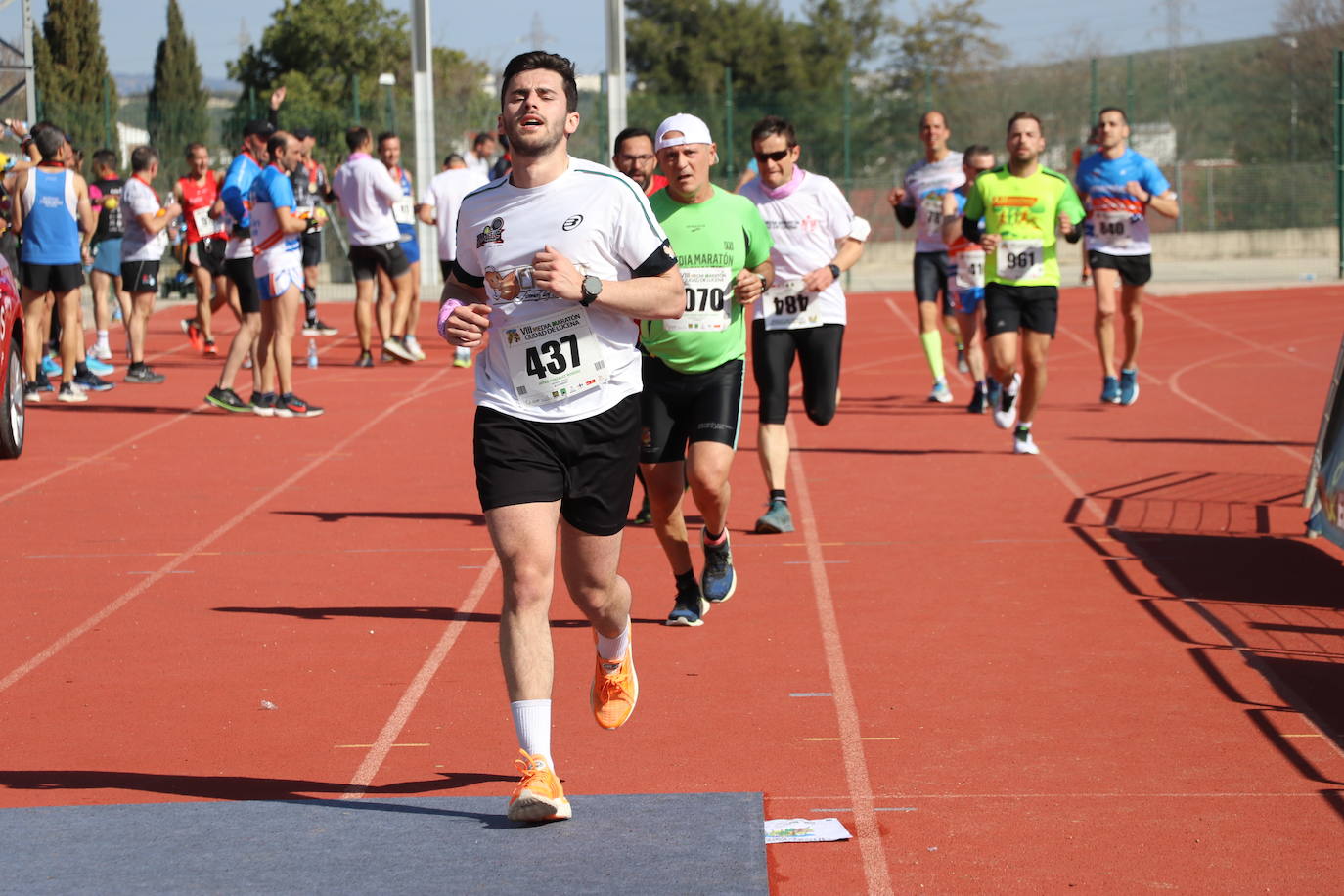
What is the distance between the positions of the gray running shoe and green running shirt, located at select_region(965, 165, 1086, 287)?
3.23m

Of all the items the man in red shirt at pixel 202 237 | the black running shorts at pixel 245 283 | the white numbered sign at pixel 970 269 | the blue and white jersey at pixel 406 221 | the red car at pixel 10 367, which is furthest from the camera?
the man in red shirt at pixel 202 237

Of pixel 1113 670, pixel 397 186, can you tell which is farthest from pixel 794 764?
pixel 397 186

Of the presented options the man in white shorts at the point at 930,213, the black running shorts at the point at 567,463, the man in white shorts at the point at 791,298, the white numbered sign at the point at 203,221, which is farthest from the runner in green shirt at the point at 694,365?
the white numbered sign at the point at 203,221

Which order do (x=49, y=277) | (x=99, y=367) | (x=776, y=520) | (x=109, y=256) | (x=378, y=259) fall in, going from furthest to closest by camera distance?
(x=99, y=367) → (x=109, y=256) → (x=378, y=259) → (x=49, y=277) → (x=776, y=520)

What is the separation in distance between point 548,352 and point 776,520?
4.30 m

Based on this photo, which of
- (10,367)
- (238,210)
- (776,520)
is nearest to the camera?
(776,520)

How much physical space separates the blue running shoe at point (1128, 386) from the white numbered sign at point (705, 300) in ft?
25.8

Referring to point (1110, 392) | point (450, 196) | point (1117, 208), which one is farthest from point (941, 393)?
point (450, 196)

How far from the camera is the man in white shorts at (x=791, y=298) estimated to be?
9.15 m

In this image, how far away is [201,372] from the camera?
57.8 feet

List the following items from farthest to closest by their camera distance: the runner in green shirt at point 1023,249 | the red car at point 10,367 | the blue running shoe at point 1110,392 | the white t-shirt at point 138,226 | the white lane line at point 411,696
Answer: the white t-shirt at point 138,226 → the blue running shoe at point 1110,392 → the red car at point 10,367 → the runner in green shirt at point 1023,249 → the white lane line at point 411,696

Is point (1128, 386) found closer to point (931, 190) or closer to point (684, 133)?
point (931, 190)

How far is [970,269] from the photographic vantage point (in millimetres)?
13656

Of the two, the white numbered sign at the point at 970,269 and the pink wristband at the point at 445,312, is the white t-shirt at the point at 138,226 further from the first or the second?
the pink wristband at the point at 445,312
